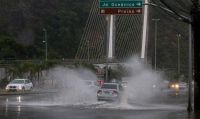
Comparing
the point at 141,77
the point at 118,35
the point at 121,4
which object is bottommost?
the point at 141,77

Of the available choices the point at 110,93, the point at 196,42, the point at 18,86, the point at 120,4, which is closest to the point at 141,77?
the point at 18,86

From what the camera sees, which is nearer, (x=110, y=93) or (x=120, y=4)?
(x=120, y=4)

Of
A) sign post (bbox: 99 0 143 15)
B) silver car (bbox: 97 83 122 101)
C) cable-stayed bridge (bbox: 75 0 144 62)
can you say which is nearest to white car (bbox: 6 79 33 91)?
cable-stayed bridge (bbox: 75 0 144 62)

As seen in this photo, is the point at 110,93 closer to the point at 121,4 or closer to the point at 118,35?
the point at 121,4

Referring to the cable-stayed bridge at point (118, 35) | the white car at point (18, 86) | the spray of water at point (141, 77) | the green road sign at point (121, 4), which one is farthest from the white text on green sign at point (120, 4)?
the cable-stayed bridge at point (118, 35)

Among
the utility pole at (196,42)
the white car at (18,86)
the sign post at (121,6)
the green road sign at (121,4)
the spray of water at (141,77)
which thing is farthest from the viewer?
the spray of water at (141,77)

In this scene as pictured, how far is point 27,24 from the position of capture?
120 metres

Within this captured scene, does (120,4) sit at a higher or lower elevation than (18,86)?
higher

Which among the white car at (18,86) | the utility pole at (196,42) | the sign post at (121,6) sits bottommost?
the white car at (18,86)

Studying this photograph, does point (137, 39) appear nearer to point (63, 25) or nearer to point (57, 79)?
point (57, 79)

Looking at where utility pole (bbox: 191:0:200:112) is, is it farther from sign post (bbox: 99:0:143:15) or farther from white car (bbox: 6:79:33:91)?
white car (bbox: 6:79:33:91)

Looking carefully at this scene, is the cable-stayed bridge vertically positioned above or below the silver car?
above

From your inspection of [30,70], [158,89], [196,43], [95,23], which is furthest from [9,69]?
[196,43]

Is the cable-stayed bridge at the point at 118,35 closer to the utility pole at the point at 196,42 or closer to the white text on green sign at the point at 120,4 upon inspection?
the white text on green sign at the point at 120,4
